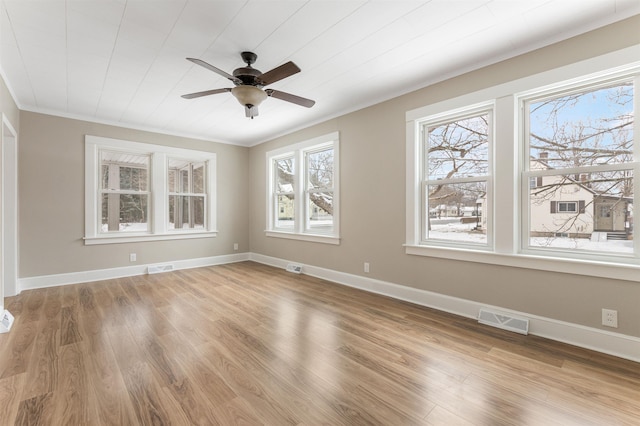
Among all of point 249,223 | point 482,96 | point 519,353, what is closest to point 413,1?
point 482,96

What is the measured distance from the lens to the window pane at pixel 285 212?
5504mm

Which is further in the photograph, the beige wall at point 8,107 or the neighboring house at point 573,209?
the beige wall at point 8,107

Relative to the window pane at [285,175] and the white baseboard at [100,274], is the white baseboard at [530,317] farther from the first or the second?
the white baseboard at [100,274]

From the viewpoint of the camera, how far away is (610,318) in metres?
2.21

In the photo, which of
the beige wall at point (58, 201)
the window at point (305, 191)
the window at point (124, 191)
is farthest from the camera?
the window at point (124, 191)

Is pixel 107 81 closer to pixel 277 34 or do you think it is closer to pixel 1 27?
pixel 1 27

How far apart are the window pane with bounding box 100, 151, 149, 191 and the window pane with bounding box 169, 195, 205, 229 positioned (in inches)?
22.8

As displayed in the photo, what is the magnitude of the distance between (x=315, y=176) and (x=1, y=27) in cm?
372

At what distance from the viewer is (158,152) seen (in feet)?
16.9

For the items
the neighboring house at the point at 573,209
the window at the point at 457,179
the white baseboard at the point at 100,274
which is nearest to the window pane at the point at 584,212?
the neighboring house at the point at 573,209

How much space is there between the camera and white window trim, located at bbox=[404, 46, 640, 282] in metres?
2.21

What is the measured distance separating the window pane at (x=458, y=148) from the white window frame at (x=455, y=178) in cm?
4

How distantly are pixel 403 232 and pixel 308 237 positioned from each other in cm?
184

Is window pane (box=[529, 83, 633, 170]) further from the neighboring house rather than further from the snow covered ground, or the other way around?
the snow covered ground
